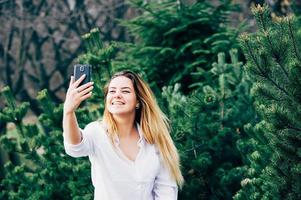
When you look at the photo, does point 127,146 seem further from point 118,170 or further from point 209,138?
point 209,138

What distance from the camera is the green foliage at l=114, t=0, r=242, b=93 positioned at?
19.3ft

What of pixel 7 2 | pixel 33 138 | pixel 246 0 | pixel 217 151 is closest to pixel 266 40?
pixel 217 151

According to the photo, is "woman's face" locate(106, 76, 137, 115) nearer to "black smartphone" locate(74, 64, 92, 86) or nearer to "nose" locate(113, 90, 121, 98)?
"nose" locate(113, 90, 121, 98)

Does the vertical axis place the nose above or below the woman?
above

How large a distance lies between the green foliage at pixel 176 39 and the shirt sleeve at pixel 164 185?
8.68 ft

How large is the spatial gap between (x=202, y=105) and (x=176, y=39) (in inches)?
88.7

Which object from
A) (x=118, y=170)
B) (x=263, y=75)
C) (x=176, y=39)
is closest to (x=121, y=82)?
(x=118, y=170)

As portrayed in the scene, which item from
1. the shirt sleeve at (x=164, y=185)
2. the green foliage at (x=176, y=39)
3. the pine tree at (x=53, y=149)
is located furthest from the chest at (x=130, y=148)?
the green foliage at (x=176, y=39)

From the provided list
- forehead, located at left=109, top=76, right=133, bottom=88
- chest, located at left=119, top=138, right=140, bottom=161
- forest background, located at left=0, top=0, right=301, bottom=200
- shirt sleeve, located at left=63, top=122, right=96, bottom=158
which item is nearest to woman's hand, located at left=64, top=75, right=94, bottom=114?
shirt sleeve, located at left=63, top=122, right=96, bottom=158

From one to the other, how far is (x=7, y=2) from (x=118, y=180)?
653 centimetres

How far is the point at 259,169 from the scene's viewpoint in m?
3.48

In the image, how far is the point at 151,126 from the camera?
326 centimetres

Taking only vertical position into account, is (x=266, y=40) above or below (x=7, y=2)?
below

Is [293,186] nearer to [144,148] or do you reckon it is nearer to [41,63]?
[144,148]
